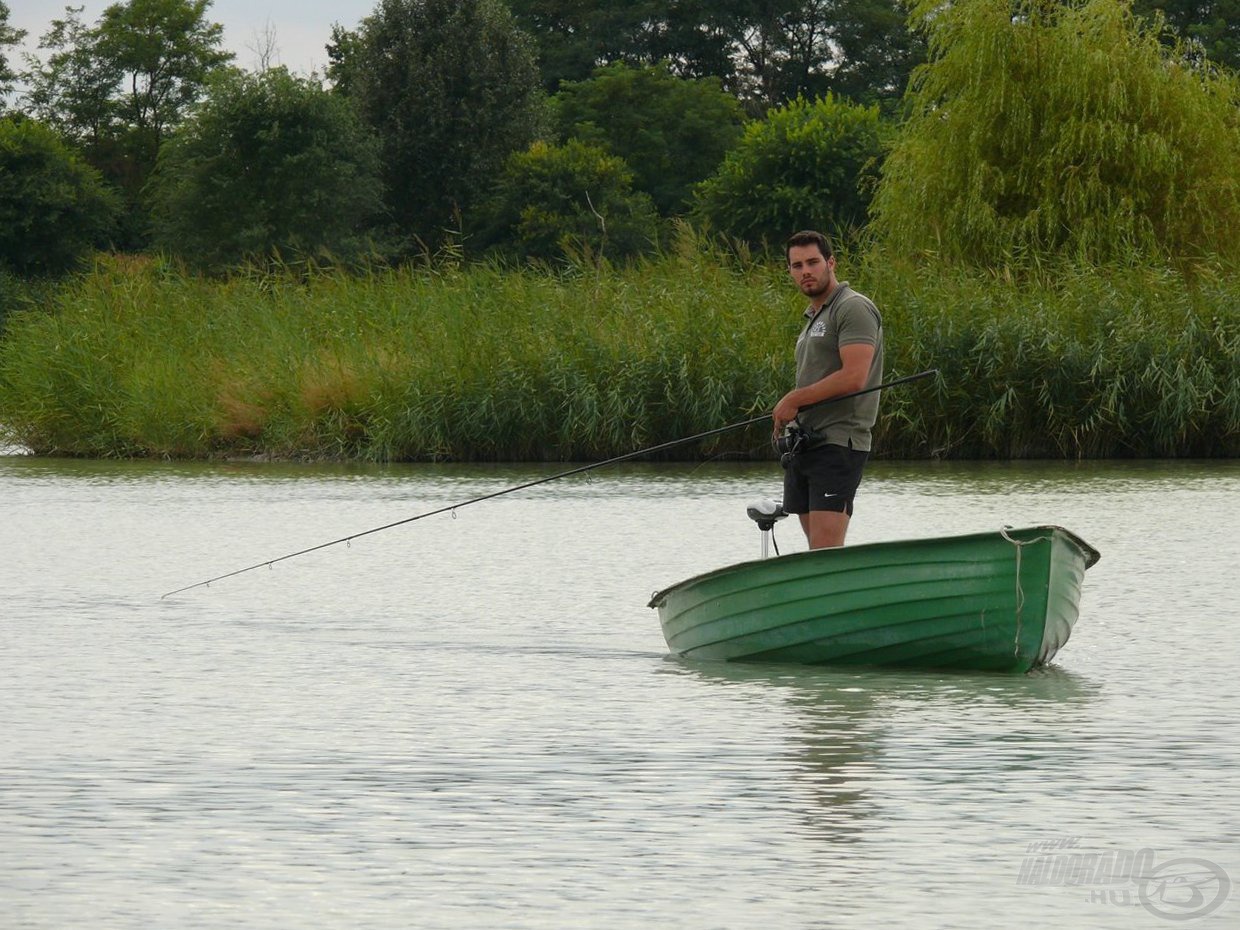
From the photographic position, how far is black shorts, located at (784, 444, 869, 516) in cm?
816

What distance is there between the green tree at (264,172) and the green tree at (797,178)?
8.31 metres

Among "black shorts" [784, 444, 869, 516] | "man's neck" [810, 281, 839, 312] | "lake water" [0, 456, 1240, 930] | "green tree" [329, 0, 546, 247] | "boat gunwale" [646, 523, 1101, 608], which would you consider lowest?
"lake water" [0, 456, 1240, 930]

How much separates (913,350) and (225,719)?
1418 centimetres

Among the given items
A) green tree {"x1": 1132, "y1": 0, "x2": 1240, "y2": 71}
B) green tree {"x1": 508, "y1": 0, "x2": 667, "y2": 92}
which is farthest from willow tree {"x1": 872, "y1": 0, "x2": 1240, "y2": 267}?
green tree {"x1": 508, "y1": 0, "x2": 667, "y2": 92}

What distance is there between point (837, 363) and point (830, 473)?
0.42m

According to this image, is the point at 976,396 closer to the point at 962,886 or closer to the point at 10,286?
the point at 962,886

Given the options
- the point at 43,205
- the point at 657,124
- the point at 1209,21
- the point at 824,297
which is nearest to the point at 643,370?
the point at 824,297

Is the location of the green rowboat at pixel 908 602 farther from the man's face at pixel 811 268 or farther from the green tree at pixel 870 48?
Result: the green tree at pixel 870 48

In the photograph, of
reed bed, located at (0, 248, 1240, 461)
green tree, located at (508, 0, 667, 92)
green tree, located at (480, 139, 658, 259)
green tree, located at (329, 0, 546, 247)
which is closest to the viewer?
reed bed, located at (0, 248, 1240, 461)

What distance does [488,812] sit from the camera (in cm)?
564

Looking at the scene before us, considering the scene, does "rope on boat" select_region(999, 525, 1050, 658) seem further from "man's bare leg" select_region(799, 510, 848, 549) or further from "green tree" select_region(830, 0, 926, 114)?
"green tree" select_region(830, 0, 926, 114)

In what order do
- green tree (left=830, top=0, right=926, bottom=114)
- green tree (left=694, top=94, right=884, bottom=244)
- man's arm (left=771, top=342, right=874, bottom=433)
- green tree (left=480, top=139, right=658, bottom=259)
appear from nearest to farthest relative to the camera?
1. man's arm (left=771, top=342, right=874, bottom=433)
2. green tree (left=694, top=94, right=884, bottom=244)
3. green tree (left=480, top=139, right=658, bottom=259)
4. green tree (left=830, top=0, right=926, bottom=114)

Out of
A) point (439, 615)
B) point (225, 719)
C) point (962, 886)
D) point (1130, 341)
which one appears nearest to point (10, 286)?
point (1130, 341)

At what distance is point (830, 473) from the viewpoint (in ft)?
26.8
